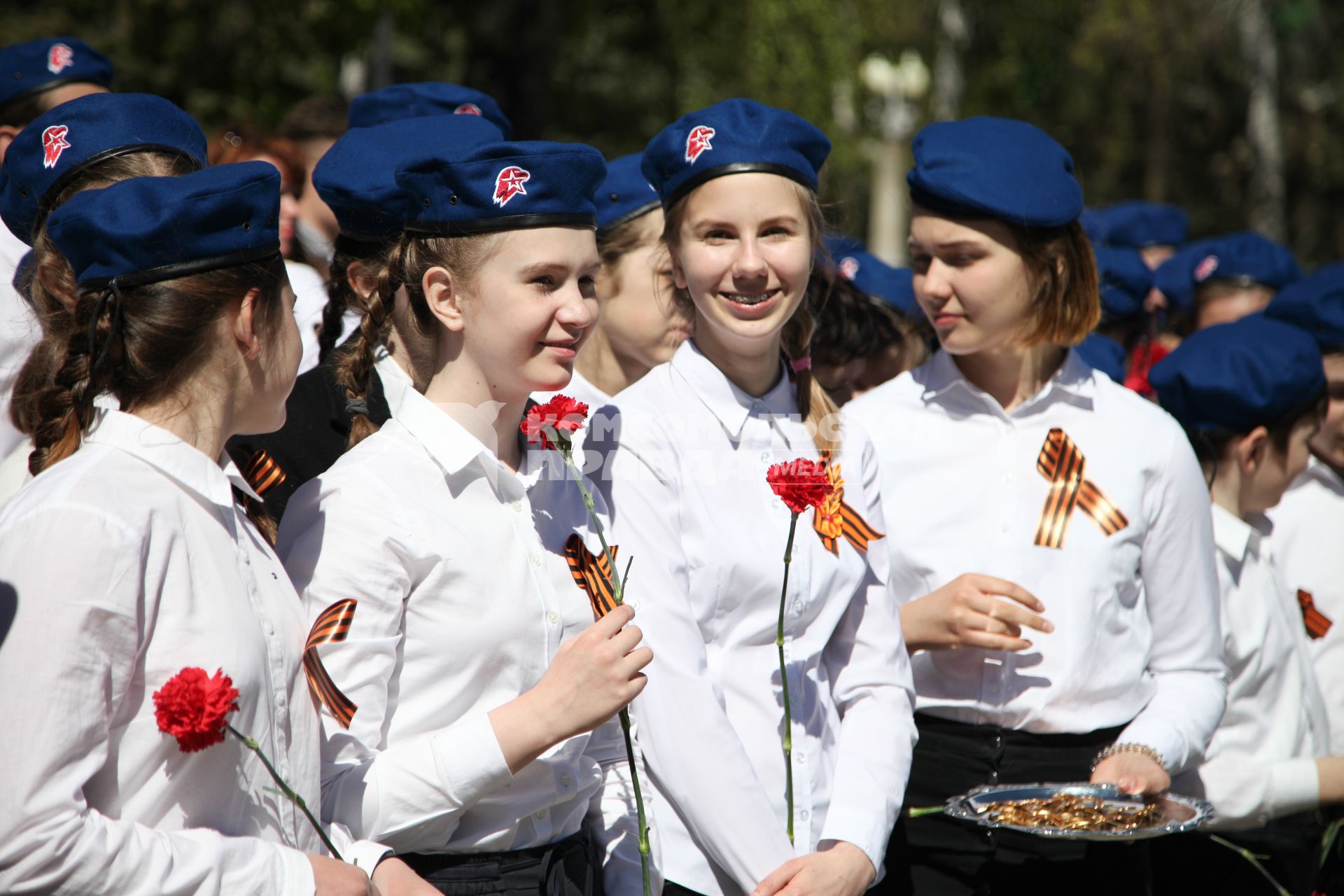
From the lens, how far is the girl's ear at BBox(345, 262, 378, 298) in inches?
128

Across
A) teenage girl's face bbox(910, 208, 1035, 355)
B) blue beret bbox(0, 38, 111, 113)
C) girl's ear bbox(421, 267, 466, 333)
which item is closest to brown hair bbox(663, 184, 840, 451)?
teenage girl's face bbox(910, 208, 1035, 355)

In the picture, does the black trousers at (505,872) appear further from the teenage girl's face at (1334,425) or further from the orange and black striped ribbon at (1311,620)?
the teenage girl's face at (1334,425)

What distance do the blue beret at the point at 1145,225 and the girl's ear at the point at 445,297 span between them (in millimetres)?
7007

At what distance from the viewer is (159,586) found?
2039 millimetres

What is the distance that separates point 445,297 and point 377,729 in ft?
2.91

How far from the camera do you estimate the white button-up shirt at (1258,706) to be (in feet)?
12.1

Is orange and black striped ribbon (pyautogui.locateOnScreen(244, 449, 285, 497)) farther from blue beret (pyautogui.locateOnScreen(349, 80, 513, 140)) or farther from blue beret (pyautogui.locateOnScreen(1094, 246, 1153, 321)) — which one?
blue beret (pyautogui.locateOnScreen(1094, 246, 1153, 321))

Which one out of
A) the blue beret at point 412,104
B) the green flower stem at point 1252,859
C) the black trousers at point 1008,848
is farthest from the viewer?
the blue beret at point 412,104

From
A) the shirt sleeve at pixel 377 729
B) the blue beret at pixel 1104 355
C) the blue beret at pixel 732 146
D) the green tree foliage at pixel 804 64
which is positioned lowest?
the green tree foliage at pixel 804 64

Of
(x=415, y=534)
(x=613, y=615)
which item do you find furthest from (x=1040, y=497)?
(x=415, y=534)

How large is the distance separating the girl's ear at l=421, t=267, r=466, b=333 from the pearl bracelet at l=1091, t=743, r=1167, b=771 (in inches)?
76.6

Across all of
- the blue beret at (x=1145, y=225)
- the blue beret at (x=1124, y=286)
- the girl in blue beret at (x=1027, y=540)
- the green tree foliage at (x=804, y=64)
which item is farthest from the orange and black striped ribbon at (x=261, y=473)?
the blue beret at (x=1145, y=225)

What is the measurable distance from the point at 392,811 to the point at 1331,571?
3.43 m

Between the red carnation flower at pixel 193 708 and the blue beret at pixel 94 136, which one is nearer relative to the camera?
the red carnation flower at pixel 193 708
